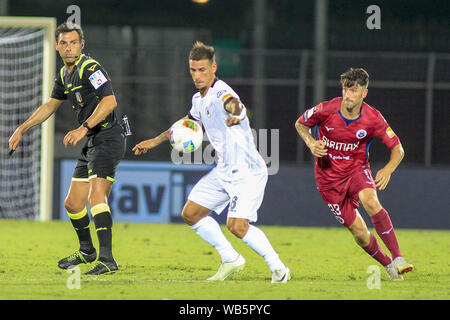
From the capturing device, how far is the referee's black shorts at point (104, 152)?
7723 millimetres

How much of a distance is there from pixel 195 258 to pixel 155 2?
1459 cm

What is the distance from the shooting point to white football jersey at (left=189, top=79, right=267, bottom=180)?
699 cm

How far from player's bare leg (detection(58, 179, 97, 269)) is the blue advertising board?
5.39 m

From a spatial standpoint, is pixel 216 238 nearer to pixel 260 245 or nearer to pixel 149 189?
pixel 260 245

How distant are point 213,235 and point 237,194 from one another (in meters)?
0.50

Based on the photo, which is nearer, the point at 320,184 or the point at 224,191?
the point at 224,191

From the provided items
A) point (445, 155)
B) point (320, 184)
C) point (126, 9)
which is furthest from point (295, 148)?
point (126, 9)

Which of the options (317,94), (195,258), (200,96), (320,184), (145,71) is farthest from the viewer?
(145,71)

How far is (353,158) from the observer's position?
783cm

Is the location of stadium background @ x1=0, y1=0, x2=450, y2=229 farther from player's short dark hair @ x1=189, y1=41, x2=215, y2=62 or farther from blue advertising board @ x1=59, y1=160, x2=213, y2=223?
player's short dark hair @ x1=189, y1=41, x2=215, y2=62

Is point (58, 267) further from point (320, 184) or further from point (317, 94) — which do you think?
point (317, 94)

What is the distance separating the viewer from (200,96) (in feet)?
23.5

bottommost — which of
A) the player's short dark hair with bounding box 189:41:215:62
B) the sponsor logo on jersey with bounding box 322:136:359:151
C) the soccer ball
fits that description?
the sponsor logo on jersey with bounding box 322:136:359:151

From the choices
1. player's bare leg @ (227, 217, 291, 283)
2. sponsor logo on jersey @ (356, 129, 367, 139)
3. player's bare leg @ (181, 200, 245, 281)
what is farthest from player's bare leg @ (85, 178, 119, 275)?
sponsor logo on jersey @ (356, 129, 367, 139)
